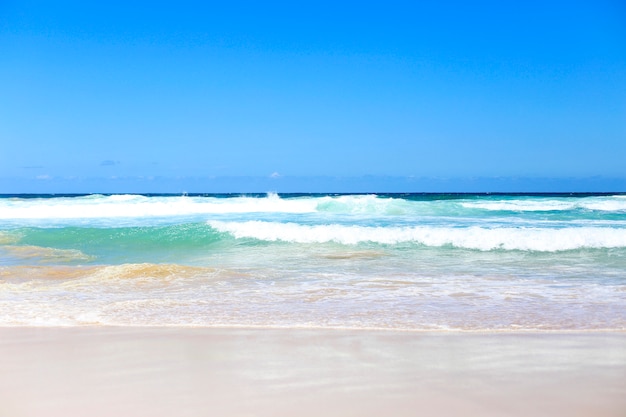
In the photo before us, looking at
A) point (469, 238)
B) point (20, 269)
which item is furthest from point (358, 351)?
point (469, 238)

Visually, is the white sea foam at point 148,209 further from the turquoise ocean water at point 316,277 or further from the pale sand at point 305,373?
the pale sand at point 305,373

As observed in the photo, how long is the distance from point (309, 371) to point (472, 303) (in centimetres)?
312

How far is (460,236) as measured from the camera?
1317 centimetres

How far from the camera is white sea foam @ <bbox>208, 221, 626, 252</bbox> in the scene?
1248 cm

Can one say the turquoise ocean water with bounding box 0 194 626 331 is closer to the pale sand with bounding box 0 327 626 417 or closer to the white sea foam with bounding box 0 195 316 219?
the pale sand with bounding box 0 327 626 417

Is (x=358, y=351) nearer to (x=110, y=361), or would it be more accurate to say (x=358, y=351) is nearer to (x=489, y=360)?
(x=489, y=360)

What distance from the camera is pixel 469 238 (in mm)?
13000

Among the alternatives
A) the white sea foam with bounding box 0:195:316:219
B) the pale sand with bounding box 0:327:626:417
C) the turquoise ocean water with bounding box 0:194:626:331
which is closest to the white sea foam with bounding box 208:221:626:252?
the turquoise ocean water with bounding box 0:194:626:331

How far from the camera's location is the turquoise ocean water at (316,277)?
562 centimetres

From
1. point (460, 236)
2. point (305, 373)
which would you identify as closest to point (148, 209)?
point (460, 236)

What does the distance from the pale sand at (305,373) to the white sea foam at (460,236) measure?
25.9 ft

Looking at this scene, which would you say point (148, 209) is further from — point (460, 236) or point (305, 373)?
point (305, 373)

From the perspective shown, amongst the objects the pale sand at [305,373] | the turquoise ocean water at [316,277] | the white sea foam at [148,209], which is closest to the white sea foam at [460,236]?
the turquoise ocean water at [316,277]

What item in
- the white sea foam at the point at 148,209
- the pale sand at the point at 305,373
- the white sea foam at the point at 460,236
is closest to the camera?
the pale sand at the point at 305,373
